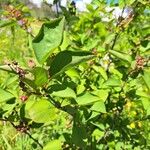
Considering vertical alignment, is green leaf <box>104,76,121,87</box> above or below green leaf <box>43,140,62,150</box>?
above

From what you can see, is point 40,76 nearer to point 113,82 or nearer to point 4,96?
point 4,96

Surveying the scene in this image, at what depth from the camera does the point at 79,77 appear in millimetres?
1977

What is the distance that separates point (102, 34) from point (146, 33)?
58 centimetres

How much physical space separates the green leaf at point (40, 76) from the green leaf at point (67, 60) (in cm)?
2

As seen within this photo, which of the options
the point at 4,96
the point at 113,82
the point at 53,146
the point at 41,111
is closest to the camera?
the point at 41,111

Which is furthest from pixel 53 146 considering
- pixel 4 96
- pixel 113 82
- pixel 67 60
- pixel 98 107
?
pixel 67 60

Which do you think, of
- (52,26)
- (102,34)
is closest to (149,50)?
(102,34)

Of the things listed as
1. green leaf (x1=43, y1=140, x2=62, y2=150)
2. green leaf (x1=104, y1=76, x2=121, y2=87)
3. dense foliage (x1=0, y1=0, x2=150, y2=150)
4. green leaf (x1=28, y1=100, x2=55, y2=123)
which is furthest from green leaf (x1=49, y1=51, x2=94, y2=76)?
green leaf (x1=104, y1=76, x2=121, y2=87)

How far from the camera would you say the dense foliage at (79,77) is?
1.10 m

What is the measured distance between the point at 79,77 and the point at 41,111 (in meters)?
0.81

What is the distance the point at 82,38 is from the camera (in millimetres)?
2357

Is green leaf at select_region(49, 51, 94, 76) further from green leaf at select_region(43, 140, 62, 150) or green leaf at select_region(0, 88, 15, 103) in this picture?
green leaf at select_region(43, 140, 62, 150)

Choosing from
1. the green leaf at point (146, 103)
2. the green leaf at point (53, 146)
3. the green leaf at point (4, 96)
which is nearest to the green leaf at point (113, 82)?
the green leaf at point (146, 103)

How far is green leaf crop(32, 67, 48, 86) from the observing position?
1082mm
